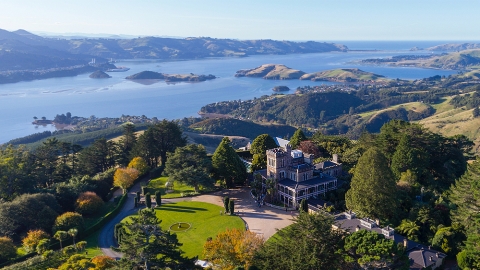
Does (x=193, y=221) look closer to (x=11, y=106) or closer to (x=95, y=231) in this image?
(x=95, y=231)

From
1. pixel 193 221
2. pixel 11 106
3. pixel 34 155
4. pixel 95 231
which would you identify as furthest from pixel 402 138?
pixel 11 106

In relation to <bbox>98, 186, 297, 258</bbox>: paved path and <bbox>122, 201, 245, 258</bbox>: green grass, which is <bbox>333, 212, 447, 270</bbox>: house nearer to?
<bbox>98, 186, 297, 258</bbox>: paved path

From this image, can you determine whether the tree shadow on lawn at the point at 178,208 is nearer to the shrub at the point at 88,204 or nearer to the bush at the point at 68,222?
the shrub at the point at 88,204

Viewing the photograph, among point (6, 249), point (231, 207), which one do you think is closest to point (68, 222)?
point (6, 249)

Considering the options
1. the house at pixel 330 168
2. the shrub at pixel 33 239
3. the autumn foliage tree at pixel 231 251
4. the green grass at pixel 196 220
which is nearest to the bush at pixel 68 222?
the shrub at pixel 33 239

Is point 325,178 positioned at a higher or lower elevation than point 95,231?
higher

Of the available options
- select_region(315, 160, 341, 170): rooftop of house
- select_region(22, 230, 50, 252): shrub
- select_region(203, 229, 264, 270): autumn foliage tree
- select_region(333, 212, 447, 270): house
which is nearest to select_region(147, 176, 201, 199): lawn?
select_region(22, 230, 50, 252): shrub

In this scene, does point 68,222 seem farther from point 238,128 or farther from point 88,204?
point 238,128
